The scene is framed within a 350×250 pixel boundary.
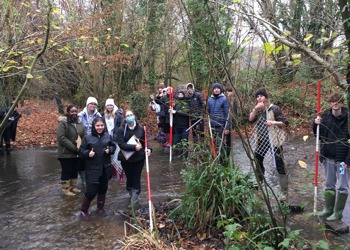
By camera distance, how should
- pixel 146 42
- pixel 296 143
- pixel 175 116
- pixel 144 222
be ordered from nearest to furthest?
pixel 144 222 < pixel 175 116 < pixel 296 143 < pixel 146 42

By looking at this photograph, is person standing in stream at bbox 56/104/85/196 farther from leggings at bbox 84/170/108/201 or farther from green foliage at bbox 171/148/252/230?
green foliage at bbox 171/148/252/230

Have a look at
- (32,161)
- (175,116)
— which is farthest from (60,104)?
(175,116)

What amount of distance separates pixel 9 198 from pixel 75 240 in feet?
9.26

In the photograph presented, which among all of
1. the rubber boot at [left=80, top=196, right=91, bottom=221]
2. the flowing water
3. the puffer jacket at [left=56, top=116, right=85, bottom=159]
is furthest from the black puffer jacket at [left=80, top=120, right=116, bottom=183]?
the puffer jacket at [left=56, top=116, right=85, bottom=159]

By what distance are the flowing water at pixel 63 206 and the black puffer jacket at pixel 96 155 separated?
0.70 meters

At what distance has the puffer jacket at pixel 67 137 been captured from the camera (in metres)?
6.95

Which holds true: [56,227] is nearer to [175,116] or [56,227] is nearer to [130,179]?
[130,179]

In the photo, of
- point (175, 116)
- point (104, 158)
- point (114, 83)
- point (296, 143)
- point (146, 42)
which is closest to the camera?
point (104, 158)

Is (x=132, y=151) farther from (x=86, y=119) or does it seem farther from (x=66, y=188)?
(x=86, y=119)

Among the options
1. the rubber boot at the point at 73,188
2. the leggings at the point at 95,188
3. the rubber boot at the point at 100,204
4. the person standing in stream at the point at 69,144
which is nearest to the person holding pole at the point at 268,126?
the leggings at the point at 95,188

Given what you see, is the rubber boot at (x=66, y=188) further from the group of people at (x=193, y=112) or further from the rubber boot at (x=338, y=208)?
the rubber boot at (x=338, y=208)

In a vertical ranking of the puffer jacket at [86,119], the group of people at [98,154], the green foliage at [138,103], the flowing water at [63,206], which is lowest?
the flowing water at [63,206]

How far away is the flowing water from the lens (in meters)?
5.11

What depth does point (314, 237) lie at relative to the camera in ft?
16.1
